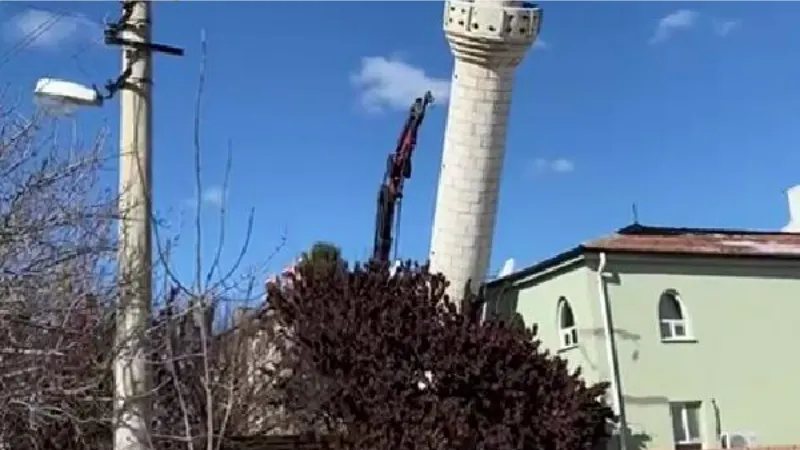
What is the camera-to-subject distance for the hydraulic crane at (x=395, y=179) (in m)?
28.5

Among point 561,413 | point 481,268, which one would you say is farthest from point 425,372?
point 481,268

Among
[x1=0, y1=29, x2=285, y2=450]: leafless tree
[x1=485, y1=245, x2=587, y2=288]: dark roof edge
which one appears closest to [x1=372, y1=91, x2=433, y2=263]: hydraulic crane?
[x1=485, y1=245, x2=587, y2=288]: dark roof edge

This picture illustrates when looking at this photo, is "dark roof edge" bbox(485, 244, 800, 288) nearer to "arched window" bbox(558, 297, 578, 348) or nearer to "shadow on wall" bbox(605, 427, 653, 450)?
"arched window" bbox(558, 297, 578, 348)

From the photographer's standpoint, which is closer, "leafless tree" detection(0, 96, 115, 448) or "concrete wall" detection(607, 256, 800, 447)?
"leafless tree" detection(0, 96, 115, 448)

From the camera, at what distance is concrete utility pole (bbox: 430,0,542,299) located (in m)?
24.2

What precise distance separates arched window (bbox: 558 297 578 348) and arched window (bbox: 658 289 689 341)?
5.74 feet

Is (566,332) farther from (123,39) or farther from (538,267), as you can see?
(123,39)

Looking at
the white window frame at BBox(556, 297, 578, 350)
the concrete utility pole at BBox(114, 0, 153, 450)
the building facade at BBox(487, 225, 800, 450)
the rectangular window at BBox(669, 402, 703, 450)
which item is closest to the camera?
the concrete utility pole at BBox(114, 0, 153, 450)

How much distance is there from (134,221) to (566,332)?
17.8 meters

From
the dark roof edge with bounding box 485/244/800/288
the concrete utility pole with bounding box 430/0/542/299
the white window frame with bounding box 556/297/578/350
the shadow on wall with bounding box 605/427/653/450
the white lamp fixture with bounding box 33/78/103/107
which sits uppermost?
the concrete utility pole with bounding box 430/0/542/299

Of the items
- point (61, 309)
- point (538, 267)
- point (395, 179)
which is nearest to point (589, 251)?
point (538, 267)

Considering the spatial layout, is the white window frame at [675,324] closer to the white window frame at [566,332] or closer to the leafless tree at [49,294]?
the white window frame at [566,332]

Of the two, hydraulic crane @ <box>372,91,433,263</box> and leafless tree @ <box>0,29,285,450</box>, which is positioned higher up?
hydraulic crane @ <box>372,91,433,263</box>

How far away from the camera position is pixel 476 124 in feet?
79.4
